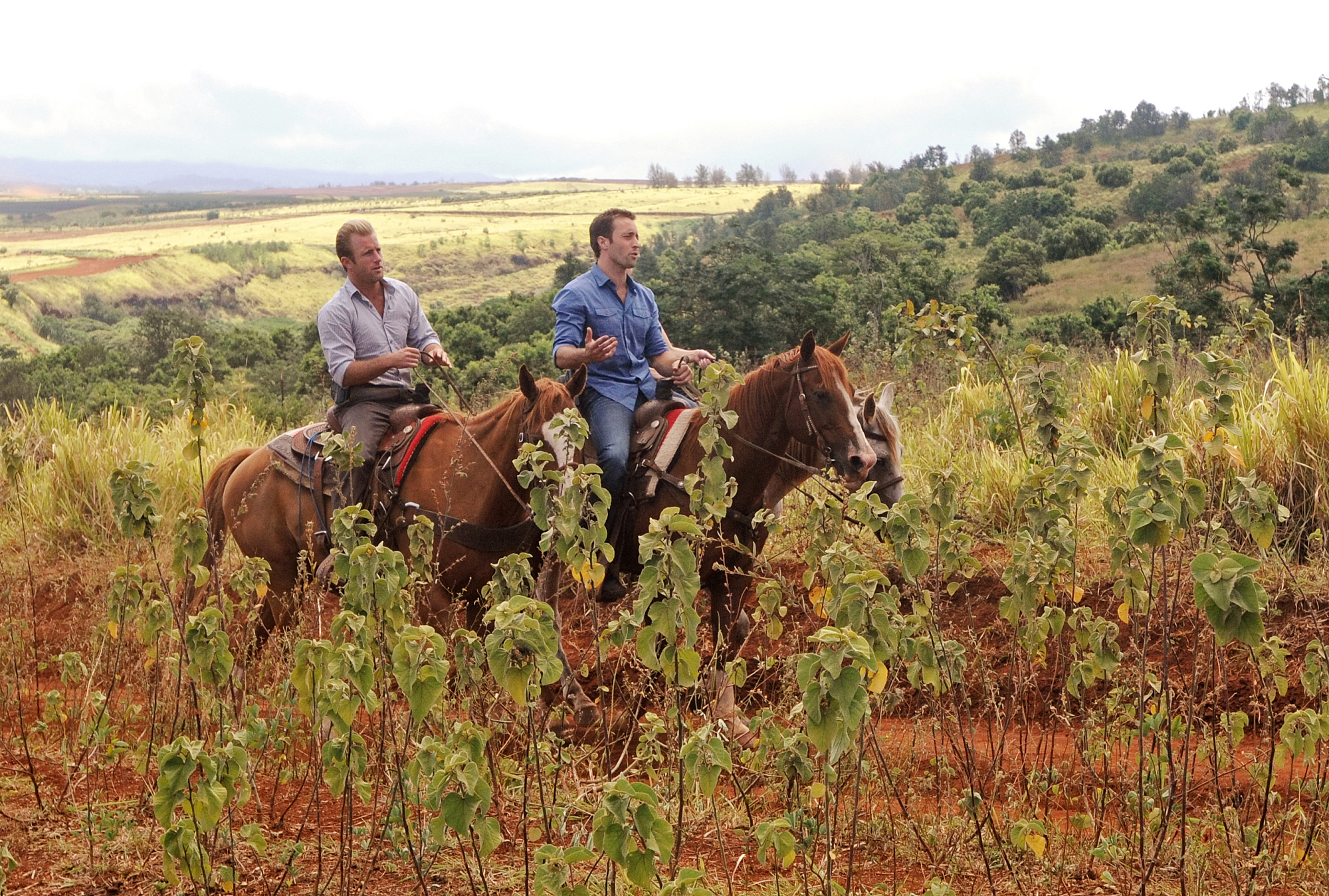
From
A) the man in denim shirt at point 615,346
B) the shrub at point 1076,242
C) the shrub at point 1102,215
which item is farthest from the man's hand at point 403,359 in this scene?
the shrub at point 1102,215

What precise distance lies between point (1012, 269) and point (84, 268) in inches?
1907

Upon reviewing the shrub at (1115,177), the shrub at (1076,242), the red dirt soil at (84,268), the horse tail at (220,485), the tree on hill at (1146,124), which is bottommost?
the horse tail at (220,485)

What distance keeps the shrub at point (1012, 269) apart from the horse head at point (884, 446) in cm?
3105

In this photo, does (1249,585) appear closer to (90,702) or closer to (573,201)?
(90,702)

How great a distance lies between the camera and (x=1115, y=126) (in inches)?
2749

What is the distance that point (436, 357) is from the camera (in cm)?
564

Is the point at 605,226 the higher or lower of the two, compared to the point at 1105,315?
higher

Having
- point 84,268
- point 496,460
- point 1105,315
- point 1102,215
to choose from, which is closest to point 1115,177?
point 1102,215

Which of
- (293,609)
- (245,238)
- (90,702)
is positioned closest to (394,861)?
(90,702)

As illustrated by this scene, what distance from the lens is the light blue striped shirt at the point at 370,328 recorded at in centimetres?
581

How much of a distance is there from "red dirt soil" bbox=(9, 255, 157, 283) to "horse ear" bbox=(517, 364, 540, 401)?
53242mm

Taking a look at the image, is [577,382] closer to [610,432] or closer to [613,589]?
[610,432]

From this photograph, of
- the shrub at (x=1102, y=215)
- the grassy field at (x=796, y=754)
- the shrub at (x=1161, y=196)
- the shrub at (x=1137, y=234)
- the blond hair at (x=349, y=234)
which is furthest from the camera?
the shrub at (x=1161, y=196)

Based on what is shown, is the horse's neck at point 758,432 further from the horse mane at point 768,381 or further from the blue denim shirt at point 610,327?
the blue denim shirt at point 610,327
